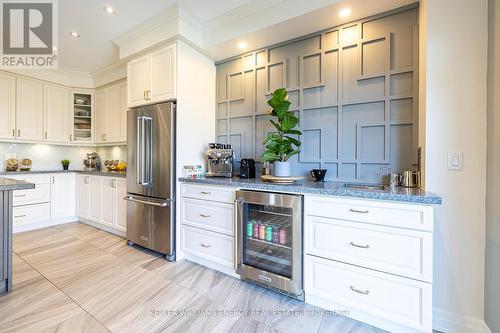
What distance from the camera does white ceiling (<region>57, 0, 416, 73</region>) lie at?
197cm

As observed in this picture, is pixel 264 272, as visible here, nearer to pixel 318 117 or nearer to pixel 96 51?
pixel 318 117

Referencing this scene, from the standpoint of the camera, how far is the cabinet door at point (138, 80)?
268 cm

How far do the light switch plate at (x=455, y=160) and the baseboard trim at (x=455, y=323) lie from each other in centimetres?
100

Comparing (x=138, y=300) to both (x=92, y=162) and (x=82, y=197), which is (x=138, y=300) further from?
(x=92, y=162)

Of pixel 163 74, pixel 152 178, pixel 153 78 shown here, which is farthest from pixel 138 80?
pixel 152 178

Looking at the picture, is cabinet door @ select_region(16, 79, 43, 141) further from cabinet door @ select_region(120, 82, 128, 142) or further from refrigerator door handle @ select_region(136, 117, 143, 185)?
refrigerator door handle @ select_region(136, 117, 143, 185)

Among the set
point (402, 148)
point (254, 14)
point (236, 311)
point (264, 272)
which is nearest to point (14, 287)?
point (236, 311)

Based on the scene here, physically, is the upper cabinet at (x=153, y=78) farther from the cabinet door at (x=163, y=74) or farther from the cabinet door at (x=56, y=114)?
the cabinet door at (x=56, y=114)

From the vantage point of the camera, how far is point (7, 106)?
336 centimetres

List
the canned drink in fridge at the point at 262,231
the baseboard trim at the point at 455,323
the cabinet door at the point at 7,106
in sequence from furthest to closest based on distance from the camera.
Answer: the cabinet door at the point at 7,106, the canned drink in fridge at the point at 262,231, the baseboard trim at the point at 455,323

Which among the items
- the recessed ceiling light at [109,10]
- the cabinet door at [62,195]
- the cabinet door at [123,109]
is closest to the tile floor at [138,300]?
the cabinet door at [62,195]

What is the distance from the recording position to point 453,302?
148 centimetres

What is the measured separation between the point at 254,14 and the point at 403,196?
2169mm

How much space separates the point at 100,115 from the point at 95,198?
1601 millimetres
